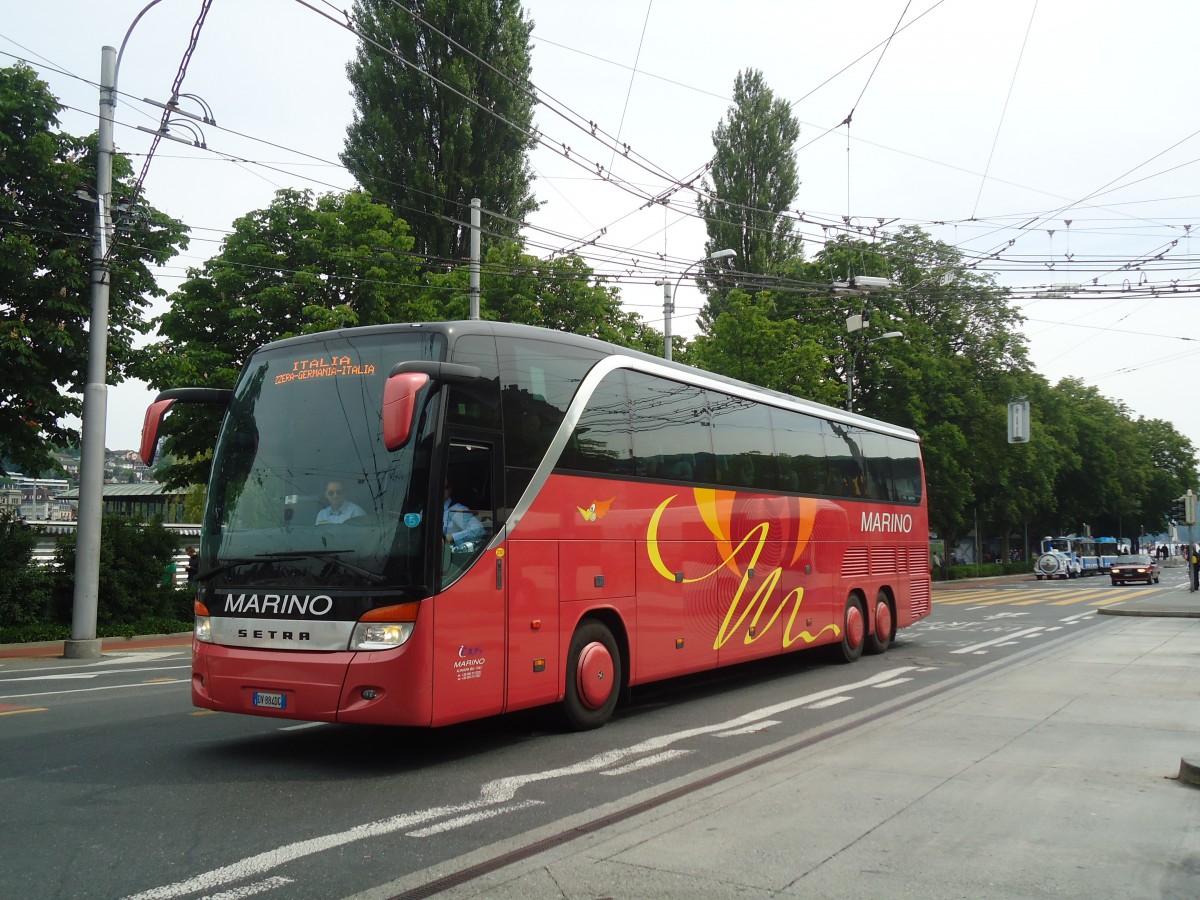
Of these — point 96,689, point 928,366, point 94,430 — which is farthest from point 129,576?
point 928,366

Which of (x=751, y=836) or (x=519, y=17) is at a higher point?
(x=519, y=17)

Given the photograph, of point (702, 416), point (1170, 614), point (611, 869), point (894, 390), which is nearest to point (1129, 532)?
point (894, 390)

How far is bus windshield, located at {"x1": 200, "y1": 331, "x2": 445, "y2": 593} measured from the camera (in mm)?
8000

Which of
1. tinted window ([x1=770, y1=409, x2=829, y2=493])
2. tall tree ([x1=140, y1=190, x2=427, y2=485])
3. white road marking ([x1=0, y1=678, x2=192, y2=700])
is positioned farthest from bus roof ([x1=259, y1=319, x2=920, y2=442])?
tall tree ([x1=140, y1=190, x2=427, y2=485])

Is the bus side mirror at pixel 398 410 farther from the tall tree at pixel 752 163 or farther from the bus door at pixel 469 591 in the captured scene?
the tall tree at pixel 752 163

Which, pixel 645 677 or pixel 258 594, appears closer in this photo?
pixel 258 594

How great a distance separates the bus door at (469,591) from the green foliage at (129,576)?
1615cm

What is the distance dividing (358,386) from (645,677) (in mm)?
4166

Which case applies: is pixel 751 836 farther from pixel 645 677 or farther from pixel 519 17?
pixel 519 17

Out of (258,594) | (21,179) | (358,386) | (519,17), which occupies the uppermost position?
(519,17)

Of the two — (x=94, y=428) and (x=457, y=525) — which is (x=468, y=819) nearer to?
(x=457, y=525)

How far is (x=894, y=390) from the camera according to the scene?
47906 millimetres

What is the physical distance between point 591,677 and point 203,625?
334 centimetres

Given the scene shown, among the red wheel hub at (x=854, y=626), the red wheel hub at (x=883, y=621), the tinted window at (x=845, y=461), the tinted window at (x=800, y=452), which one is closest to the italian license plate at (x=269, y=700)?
the tinted window at (x=800, y=452)
